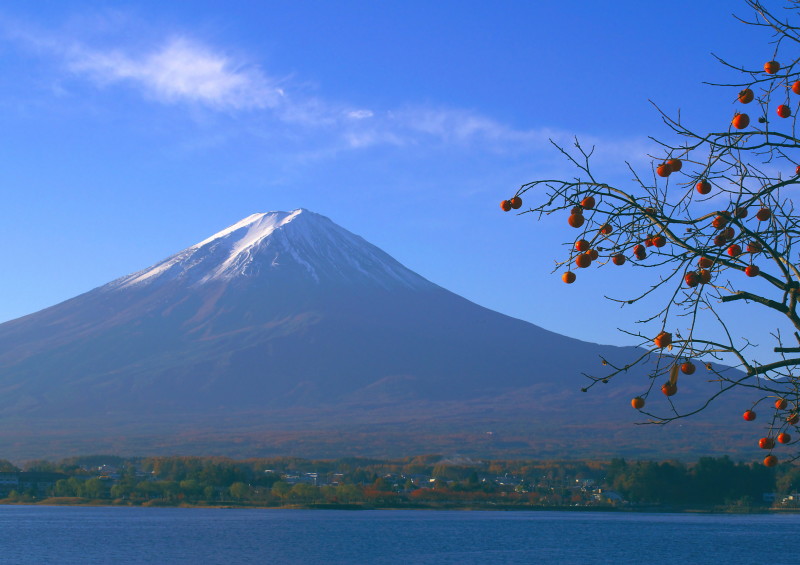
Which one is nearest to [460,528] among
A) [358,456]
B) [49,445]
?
[358,456]

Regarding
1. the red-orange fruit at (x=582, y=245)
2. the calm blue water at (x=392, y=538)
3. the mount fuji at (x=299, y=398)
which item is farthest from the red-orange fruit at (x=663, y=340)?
the mount fuji at (x=299, y=398)

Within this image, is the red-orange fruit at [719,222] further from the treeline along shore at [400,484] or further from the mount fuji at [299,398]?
the mount fuji at [299,398]

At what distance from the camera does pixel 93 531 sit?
75.4 meters

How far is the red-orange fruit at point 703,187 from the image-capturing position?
6.64 metres

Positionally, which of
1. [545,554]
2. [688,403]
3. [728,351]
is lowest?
[545,554]

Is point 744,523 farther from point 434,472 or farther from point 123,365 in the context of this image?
point 123,365

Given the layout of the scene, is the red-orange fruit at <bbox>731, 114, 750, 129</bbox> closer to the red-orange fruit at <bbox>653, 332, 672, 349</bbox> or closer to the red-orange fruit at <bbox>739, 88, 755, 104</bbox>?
the red-orange fruit at <bbox>739, 88, 755, 104</bbox>

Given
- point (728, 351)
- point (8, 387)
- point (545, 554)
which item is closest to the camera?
point (728, 351)

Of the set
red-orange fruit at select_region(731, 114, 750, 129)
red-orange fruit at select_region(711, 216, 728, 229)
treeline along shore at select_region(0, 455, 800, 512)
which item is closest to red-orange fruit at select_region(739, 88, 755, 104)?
red-orange fruit at select_region(731, 114, 750, 129)

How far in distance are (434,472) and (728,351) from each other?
378 feet

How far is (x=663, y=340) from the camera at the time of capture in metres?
6.09

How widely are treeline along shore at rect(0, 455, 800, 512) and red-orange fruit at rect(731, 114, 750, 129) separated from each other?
89767 mm

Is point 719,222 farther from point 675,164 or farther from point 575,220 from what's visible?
point 575,220

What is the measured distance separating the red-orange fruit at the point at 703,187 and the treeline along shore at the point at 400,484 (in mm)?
89557
